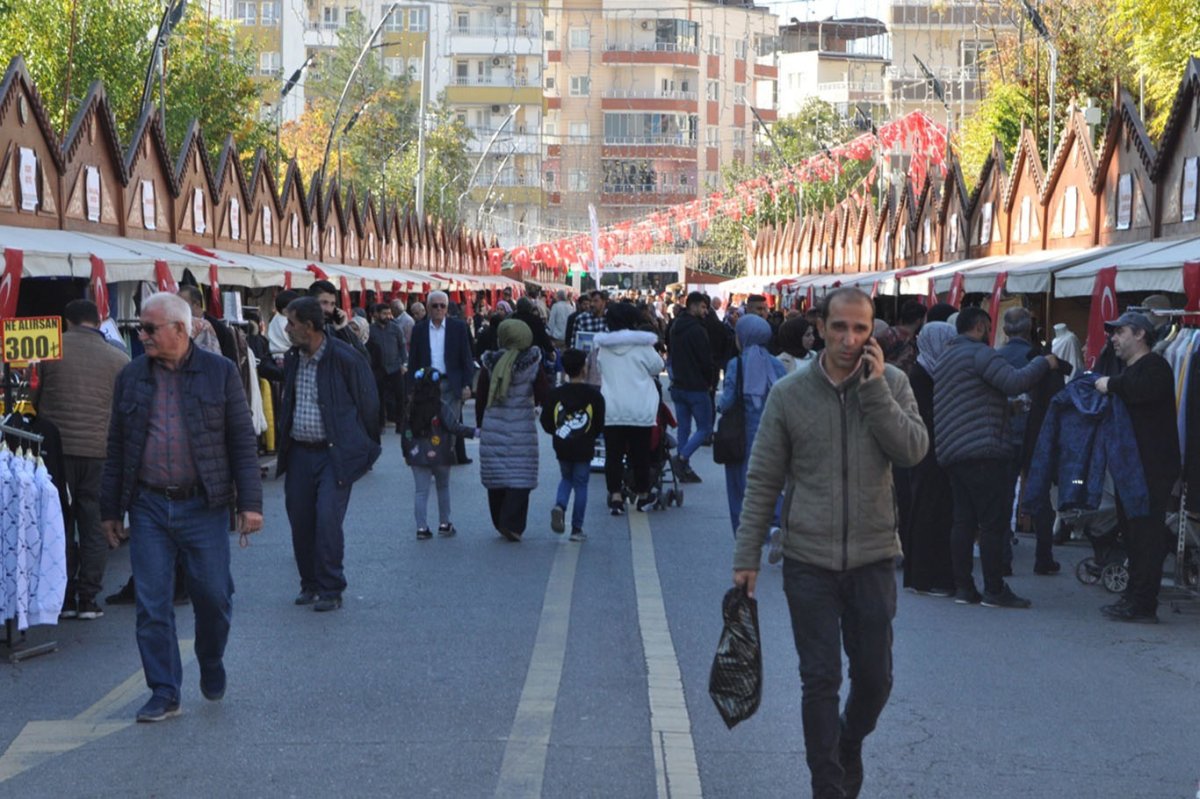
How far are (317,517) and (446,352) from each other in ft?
15.0

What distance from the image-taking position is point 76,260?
53.2 ft

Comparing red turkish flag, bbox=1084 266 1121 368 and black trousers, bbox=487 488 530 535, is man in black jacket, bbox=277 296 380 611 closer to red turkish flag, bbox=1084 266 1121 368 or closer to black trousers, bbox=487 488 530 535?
black trousers, bbox=487 488 530 535

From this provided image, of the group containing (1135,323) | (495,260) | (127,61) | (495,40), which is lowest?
(1135,323)

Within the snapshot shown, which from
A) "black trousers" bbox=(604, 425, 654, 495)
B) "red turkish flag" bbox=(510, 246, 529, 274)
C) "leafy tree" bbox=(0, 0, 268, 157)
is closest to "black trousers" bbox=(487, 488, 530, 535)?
"black trousers" bbox=(604, 425, 654, 495)

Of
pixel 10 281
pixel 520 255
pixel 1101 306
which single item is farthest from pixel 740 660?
pixel 520 255

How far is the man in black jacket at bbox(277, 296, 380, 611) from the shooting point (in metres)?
10.1

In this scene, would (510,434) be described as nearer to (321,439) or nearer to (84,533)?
(321,439)

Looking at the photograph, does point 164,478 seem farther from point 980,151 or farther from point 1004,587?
point 980,151

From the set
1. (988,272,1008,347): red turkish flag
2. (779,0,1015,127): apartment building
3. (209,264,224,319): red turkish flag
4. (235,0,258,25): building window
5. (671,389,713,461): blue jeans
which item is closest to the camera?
(671,389,713,461): blue jeans

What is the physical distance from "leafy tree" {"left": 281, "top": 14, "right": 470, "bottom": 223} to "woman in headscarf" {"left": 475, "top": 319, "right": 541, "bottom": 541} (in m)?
57.8

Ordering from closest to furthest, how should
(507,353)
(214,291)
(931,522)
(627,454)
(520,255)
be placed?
(931,522)
(507,353)
(627,454)
(214,291)
(520,255)

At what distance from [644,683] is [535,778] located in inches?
67.1

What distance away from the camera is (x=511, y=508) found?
12969 mm

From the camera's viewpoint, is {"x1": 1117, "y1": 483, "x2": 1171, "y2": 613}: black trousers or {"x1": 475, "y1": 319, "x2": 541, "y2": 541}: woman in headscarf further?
Answer: {"x1": 475, "y1": 319, "x2": 541, "y2": 541}: woman in headscarf
